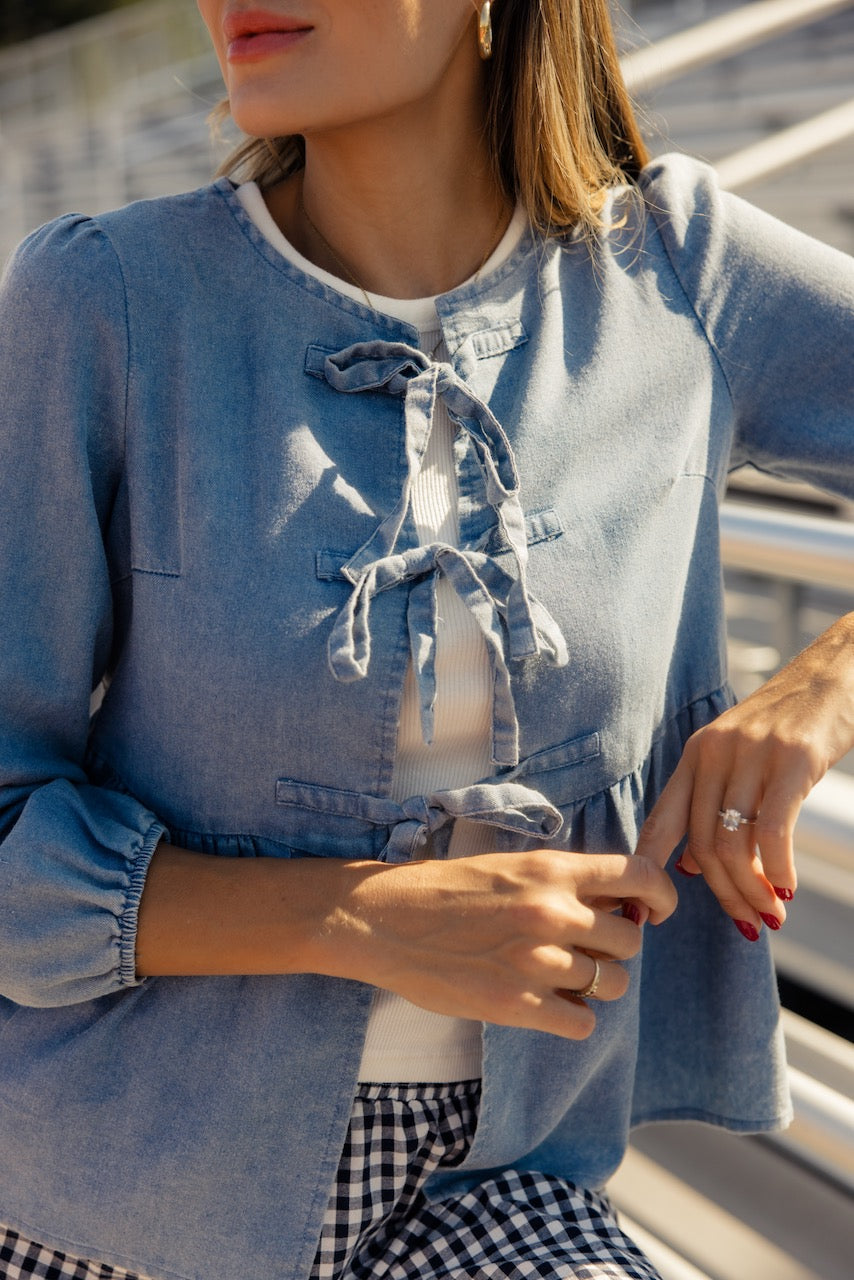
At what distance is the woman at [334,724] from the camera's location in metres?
1.08

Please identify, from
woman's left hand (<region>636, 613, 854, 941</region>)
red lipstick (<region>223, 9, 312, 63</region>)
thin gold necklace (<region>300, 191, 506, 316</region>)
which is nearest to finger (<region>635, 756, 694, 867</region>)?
woman's left hand (<region>636, 613, 854, 941</region>)

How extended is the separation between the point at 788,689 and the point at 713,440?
0.88ft

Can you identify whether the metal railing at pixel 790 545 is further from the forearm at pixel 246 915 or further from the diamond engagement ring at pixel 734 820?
the forearm at pixel 246 915

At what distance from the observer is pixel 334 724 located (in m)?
1.10

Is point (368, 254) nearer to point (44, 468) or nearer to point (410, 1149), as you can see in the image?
point (44, 468)

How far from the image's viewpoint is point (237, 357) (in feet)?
3.82

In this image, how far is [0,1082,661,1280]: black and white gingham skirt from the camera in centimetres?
113

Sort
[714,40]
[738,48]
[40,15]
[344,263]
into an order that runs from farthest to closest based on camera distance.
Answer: [40,15] → [738,48] → [714,40] → [344,263]

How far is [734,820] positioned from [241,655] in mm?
444

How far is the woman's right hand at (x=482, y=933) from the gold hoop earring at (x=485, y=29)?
2.64ft

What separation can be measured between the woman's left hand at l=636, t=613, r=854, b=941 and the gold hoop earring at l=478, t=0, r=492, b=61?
0.70 m

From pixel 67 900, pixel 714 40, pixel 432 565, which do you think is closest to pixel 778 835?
pixel 432 565

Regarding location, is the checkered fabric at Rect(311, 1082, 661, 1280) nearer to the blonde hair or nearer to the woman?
the woman

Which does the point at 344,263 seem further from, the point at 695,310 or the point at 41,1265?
the point at 41,1265
